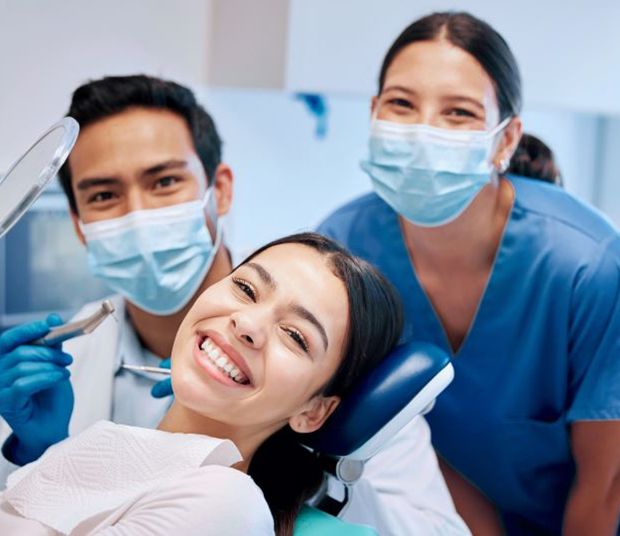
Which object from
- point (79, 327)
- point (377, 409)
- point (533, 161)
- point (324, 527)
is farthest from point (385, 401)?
point (533, 161)

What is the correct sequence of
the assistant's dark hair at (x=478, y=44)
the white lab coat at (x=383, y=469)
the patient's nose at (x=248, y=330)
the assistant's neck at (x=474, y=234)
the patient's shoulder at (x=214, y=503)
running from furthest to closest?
the assistant's neck at (x=474, y=234) < the assistant's dark hair at (x=478, y=44) < the white lab coat at (x=383, y=469) < the patient's nose at (x=248, y=330) < the patient's shoulder at (x=214, y=503)

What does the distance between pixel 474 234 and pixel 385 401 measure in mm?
647

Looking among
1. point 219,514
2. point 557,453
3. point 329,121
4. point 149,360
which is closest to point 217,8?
point 329,121

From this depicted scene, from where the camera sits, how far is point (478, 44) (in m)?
1.69

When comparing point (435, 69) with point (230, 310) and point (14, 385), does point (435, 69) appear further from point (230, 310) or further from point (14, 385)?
point (14, 385)

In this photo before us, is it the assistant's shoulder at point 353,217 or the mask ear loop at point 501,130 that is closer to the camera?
the mask ear loop at point 501,130

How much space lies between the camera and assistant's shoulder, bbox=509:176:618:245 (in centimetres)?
176

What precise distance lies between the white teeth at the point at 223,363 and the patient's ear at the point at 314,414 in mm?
160

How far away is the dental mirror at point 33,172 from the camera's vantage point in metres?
0.90

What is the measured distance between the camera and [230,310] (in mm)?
1238

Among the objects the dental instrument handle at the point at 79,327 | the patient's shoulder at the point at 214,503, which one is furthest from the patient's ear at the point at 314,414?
the dental instrument handle at the point at 79,327

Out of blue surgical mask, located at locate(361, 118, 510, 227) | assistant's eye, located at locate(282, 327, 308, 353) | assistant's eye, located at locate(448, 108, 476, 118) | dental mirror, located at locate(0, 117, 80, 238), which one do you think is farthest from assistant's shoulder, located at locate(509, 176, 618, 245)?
dental mirror, located at locate(0, 117, 80, 238)

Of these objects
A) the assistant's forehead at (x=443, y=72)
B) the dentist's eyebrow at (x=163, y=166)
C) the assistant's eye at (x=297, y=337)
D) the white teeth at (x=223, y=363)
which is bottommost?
the white teeth at (x=223, y=363)

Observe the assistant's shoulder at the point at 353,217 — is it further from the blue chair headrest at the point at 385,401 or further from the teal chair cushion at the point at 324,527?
the teal chair cushion at the point at 324,527
